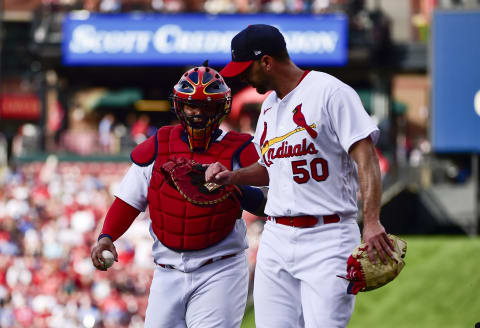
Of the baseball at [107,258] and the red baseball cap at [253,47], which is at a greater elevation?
the red baseball cap at [253,47]

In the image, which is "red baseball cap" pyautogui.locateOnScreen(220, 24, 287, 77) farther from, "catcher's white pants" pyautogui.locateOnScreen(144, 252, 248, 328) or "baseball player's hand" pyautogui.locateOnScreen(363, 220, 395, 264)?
"catcher's white pants" pyautogui.locateOnScreen(144, 252, 248, 328)

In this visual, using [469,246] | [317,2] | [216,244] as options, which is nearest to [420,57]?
[317,2]

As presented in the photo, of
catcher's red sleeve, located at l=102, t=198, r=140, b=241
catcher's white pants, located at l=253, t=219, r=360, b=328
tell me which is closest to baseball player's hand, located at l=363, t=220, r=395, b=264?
catcher's white pants, located at l=253, t=219, r=360, b=328

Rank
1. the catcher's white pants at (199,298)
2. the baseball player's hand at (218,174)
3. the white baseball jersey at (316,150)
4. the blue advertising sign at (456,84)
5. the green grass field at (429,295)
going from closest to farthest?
the white baseball jersey at (316,150), the baseball player's hand at (218,174), the catcher's white pants at (199,298), the green grass field at (429,295), the blue advertising sign at (456,84)

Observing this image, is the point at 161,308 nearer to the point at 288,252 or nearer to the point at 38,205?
the point at 288,252

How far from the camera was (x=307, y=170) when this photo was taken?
3.82m

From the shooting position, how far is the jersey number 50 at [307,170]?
12.5 ft

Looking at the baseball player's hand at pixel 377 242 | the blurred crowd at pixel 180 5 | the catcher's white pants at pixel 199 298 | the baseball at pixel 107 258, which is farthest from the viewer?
the blurred crowd at pixel 180 5

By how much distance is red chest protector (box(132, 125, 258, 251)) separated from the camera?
4.48 m

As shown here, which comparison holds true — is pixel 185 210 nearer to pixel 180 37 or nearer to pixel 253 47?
pixel 253 47

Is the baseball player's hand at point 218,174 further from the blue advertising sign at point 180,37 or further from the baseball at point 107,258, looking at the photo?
the blue advertising sign at point 180,37

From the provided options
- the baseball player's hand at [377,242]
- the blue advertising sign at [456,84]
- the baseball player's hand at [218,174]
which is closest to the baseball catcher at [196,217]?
the baseball player's hand at [218,174]

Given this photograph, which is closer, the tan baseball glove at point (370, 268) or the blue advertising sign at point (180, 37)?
the tan baseball glove at point (370, 268)

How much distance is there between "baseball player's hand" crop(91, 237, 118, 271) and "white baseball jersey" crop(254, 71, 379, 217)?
1114 millimetres
